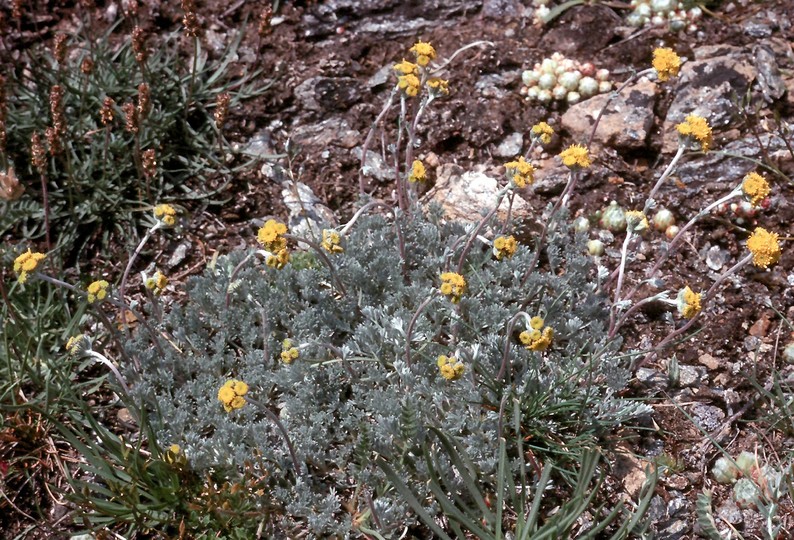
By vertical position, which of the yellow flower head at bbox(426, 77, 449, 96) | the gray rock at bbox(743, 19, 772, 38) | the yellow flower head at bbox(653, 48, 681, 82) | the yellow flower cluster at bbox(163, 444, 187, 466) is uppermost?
the yellow flower head at bbox(653, 48, 681, 82)

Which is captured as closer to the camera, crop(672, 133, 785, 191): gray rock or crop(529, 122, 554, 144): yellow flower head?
crop(529, 122, 554, 144): yellow flower head

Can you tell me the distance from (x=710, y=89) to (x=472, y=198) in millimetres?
1540

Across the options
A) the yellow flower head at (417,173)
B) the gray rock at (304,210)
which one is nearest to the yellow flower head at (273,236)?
the yellow flower head at (417,173)

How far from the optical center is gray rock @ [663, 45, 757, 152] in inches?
164

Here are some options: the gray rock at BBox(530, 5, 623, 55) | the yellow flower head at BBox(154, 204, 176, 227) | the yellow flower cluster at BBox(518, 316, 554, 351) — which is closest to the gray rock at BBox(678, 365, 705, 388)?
the yellow flower cluster at BBox(518, 316, 554, 351)

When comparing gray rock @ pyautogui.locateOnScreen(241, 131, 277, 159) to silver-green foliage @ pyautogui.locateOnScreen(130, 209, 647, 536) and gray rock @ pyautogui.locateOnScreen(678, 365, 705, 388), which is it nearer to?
silver-green foliage @ pyautogui.locateOnScreen(130, 209, 647, 536)

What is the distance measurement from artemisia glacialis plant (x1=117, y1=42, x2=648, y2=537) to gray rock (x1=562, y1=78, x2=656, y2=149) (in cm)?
71

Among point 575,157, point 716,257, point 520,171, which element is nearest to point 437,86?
point 520,171

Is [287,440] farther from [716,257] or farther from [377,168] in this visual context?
[716,257]

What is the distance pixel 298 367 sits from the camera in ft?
10.3

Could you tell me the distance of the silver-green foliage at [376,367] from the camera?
2986 mm

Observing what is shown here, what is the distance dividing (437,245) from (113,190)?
5.71ft

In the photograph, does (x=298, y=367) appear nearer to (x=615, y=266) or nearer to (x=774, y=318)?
(x=615, y=266)

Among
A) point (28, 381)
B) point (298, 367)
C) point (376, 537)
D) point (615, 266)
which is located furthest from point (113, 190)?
point (615, 266)
